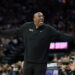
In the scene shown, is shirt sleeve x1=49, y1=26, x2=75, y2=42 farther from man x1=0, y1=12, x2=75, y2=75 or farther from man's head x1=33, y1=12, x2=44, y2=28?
man's head x1=33, y1=12, x2=44, y2=28

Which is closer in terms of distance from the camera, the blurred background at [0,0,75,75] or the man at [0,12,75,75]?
the man at [0,12,75,75]

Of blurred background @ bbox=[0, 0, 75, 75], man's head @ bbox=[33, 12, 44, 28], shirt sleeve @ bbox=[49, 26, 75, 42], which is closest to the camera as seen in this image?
shirt sleeve @ bbox=[49, 26, 75, 42]

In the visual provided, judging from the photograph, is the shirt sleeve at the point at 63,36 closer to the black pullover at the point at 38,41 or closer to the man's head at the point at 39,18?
the black pullover at the point at 38,41

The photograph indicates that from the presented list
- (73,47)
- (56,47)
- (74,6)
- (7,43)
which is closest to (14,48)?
(7,43)

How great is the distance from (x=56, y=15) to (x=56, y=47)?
9.88ft

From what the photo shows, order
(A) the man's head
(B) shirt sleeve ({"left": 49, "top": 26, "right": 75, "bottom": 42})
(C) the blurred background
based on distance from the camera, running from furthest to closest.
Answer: (C) the blurred background → (A) the man's head → (B) shirt sleeve ({"left": 49, "top": 26, "right": 75, "bottom": 42})

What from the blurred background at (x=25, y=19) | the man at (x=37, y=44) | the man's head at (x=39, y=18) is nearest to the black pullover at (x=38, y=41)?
the man at (x=37, y=44)

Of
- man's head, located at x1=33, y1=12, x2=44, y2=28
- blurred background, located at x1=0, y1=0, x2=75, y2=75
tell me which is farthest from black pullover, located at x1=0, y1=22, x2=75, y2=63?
blurred background, located at x1=0, y1=0, x2=75, y2=75

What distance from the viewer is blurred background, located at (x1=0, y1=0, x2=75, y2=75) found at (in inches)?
613

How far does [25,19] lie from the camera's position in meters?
17.6

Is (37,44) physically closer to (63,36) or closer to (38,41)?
(38,41)

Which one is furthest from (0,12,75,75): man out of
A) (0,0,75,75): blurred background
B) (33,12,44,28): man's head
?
(0,0,75,75): blurred background

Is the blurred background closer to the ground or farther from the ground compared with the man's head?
closer to the ground

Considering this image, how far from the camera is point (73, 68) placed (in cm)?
491
